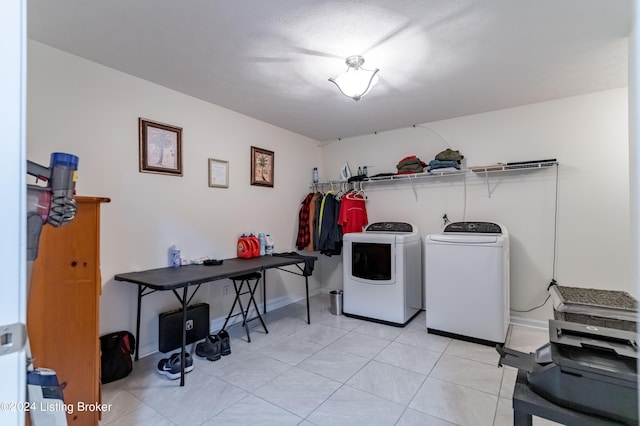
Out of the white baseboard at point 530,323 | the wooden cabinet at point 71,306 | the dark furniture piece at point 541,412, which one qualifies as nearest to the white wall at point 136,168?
the wooden cabinet at point 71,306

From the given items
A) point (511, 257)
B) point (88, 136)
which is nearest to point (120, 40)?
point (88, 136)

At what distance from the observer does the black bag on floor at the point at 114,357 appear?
224cm

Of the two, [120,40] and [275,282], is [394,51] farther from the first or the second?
[275,282]

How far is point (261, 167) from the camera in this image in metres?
3.87

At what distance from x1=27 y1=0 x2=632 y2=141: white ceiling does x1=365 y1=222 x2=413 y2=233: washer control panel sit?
4.95 ft

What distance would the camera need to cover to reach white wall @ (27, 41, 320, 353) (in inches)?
88.1

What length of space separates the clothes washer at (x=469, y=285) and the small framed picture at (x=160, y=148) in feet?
8.71

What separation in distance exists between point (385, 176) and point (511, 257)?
1.72 m

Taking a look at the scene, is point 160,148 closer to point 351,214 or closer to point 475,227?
point 351,214

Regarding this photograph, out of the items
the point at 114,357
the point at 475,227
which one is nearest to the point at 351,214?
the point at 475,227

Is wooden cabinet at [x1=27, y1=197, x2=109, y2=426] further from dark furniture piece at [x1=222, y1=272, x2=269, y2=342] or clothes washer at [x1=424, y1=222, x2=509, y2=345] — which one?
clothes washer at [x1=424, y1=222, x2=509, y2=345]

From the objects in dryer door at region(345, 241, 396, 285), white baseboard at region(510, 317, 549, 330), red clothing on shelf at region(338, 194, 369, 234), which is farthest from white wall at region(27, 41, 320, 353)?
white baseboard at region(510, 317, 549, 330)

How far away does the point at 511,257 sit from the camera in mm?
3449

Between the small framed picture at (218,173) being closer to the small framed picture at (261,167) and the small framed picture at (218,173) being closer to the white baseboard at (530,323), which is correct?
the small framed picture at (261,167)
